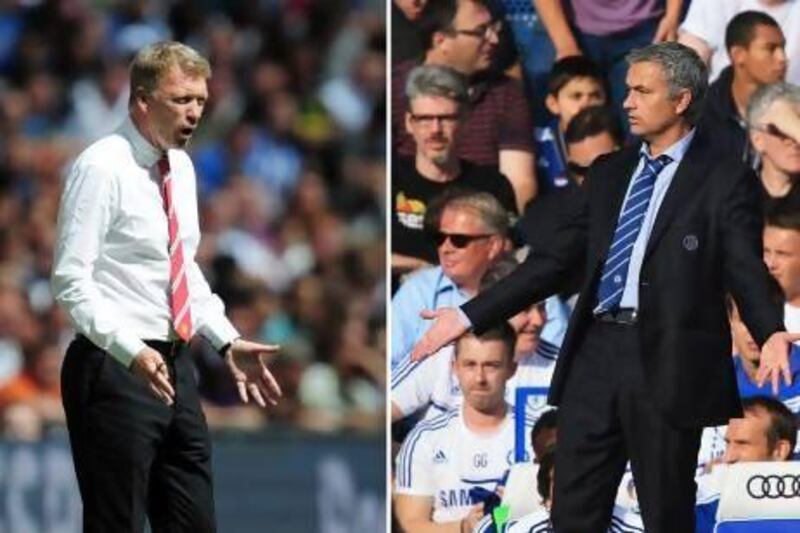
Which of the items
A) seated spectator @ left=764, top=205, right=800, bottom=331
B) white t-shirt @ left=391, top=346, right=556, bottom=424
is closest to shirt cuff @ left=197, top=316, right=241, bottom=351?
white t-shirt @ left=391, top=346, right=556, bottom=424

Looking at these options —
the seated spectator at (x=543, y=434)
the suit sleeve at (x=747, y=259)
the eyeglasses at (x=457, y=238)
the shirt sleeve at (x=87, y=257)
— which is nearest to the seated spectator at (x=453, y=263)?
the eyeglasses at (x=457, y=238)

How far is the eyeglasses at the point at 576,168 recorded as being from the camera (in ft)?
27.8

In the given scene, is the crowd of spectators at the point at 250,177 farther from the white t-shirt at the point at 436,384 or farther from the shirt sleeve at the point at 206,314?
the shirt sleeve at the point at 206,314

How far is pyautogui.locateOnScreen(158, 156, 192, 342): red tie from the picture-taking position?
7.38 meters

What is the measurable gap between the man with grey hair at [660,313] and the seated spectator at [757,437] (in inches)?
23.0

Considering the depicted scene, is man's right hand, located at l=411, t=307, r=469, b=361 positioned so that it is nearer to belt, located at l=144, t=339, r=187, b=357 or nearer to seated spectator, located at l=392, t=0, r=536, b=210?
seated spectator, located at l=392, t=0, r=536, b=210

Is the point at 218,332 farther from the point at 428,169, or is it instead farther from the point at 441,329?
the point at 428,169

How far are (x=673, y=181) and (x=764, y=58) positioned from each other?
925 mm

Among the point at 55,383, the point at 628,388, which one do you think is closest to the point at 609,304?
the point at 628,388

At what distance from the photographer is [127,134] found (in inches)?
292

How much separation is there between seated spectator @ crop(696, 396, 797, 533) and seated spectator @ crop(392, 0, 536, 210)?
107 centimetres

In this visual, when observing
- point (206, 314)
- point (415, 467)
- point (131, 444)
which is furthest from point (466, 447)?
point (131, 444)

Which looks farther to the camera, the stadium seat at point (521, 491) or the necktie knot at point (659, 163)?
the stadium seat at point (521, 491)

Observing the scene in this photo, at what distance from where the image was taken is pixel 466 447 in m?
8.67
